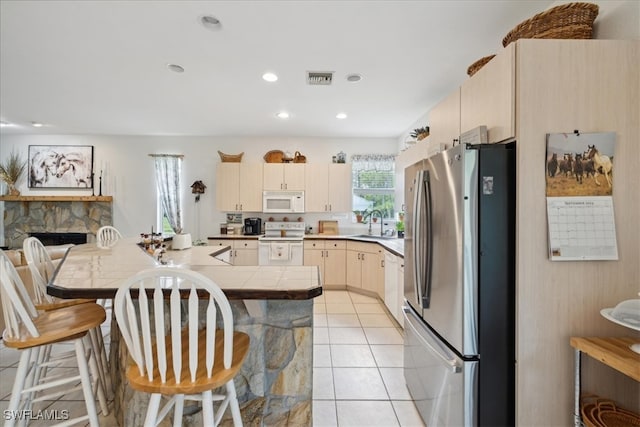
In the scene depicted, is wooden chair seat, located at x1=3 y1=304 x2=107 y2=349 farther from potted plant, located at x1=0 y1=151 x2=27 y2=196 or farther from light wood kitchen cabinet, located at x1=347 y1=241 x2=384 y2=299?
potted plant, located at x1=0 y1=151 x2=27 y2=196

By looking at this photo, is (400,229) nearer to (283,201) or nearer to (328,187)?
(328,187)

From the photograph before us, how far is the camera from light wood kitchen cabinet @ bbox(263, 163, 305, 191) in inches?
193

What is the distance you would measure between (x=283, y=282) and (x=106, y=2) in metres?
2.13

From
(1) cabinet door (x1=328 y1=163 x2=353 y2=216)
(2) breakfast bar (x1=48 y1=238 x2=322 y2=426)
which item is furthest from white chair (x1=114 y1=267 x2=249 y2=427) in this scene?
(1) cabinet door (x1=328 y1=163 x2=353 y2=216)

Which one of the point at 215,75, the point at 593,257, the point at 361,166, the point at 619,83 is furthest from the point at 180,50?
the point at 361,166

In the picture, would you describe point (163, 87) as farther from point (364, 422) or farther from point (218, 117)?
point (364, 422)

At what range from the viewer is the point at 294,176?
16.1 feet

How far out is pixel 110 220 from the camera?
5242 mm

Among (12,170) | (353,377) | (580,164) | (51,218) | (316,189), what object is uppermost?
(12,170)

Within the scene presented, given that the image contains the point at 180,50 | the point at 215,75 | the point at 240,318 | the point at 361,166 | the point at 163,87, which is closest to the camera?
the point at 240,318

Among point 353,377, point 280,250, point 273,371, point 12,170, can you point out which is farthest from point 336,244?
point 12,170

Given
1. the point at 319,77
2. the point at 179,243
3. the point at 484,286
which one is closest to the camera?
the point at 484,286

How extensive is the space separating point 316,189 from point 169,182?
106 inches

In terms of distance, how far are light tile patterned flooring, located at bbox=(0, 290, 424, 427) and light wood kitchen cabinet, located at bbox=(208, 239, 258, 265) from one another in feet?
5.70
